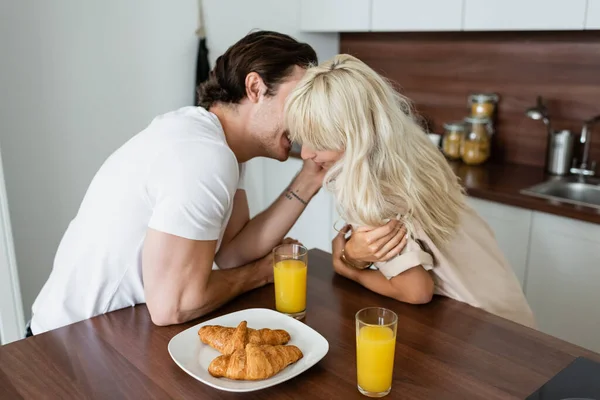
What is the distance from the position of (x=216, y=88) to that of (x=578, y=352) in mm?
1035

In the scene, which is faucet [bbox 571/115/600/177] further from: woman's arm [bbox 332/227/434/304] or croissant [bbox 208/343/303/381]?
croissant [bbox 208/343/303/381]

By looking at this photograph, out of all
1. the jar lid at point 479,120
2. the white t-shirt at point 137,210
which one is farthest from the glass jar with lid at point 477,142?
the white t-shirt at point 137,210

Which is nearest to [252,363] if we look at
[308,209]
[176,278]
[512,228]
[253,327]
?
[253,327]

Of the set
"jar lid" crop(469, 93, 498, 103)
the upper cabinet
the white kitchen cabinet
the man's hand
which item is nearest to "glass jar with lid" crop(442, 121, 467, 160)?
"jar lid" crop(469, 93, 498, 103)

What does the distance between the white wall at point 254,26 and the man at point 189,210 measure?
60.3 inches

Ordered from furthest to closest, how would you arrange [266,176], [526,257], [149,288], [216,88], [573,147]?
1. [266,176]
2. [573,147]
3. [526,257]
4. [216,88]
5. [149,288]

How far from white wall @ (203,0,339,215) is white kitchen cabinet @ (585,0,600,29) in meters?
1.55

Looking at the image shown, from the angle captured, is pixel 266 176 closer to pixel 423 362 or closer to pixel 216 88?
pixel 216 88

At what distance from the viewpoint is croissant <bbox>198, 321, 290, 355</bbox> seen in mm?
1032

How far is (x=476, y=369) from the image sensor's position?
3.35 ft

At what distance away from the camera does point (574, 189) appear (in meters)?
2.46

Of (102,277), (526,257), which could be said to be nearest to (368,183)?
(102,277)

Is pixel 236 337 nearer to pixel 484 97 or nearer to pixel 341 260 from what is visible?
pixel 341 260

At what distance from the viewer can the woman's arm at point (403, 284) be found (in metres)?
1.25
